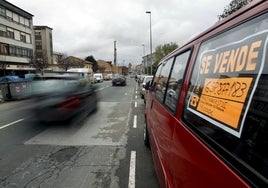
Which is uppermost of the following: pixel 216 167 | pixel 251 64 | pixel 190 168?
pixel 251 64

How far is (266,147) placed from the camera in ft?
3.81

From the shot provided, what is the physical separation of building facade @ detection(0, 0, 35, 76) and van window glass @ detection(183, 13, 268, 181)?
43099mm

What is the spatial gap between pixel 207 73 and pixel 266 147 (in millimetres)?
847

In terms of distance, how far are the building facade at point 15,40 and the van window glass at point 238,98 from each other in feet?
141

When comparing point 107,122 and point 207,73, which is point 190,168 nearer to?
point 207,73

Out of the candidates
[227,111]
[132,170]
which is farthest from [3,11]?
[227,111]

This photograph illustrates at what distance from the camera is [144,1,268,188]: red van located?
1.24 m

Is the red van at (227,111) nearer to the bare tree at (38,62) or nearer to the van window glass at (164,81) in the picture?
the van window glass at (164,81)

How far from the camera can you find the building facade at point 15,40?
44281 mm

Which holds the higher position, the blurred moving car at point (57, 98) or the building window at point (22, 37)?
the building window at point (22, 37)

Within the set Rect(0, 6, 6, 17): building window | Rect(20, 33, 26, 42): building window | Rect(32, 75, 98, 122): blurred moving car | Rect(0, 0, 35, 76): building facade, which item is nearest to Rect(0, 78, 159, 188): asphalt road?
Rect(32, 75, 98, 122): blurred moving car

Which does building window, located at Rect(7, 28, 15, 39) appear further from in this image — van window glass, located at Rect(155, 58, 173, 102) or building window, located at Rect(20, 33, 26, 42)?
van window glass, located at Rect(155, 58, 173, 102)

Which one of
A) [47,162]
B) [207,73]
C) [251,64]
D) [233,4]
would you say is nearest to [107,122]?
[47,162]

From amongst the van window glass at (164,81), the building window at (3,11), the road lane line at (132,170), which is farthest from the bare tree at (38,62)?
the van window glass at (164,81)
